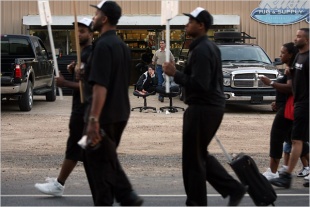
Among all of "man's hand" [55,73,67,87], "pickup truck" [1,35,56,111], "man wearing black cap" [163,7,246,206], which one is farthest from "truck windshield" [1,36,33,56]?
"man wearing black cap" [163,7,246,206]

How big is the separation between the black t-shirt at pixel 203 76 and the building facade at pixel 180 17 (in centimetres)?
1948

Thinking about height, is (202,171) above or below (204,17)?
below

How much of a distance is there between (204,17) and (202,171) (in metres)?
1.46

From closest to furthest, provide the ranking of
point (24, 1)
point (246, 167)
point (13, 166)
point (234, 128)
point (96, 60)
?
point (96, 60), point (246, 167), point (13, 166), point (234, 128), point (24, 1)

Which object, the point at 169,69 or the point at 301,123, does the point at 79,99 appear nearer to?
the point at 169,69

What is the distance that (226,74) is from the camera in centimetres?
1795

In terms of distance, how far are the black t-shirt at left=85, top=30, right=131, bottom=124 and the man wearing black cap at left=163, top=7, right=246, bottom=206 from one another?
0.62 m

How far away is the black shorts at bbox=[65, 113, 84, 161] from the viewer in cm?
773

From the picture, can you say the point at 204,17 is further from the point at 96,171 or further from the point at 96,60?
the point at 96,171

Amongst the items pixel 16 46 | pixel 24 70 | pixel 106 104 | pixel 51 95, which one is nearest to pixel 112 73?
pixel 106 104

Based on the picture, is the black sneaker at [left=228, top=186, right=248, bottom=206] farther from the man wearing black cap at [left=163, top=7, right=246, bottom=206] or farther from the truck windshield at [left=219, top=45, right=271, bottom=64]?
the truck windshield at [left=219, top=45, right=271, bottom=64]

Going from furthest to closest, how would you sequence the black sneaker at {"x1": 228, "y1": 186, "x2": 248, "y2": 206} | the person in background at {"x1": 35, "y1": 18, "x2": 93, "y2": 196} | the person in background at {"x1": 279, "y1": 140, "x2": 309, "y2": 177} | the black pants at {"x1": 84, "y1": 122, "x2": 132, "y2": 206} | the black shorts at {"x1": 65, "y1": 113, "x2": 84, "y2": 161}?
the person in background at {"x1": 279, "y1": 140, "x2": 309, "y2": 177} < the black shorts at {"x1": 65, "y1": 113, "x2": 84, "y2": 161} < the person in background at {"x1": 35, "y1": 18, "x2": 93, "y2": 196} < the black sneaker at {"x1": 228, "y1": 186, "x2": 248, "y2": 206} < the black pants at {"x1": 84, "y1": 122, "x2": 132, "y2": 206}

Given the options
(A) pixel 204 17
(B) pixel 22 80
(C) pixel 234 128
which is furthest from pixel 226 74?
(A) pixel 204 17

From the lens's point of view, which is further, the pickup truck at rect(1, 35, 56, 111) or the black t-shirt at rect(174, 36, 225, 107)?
the pickup truck at rect(1, 35, 56, 111)
